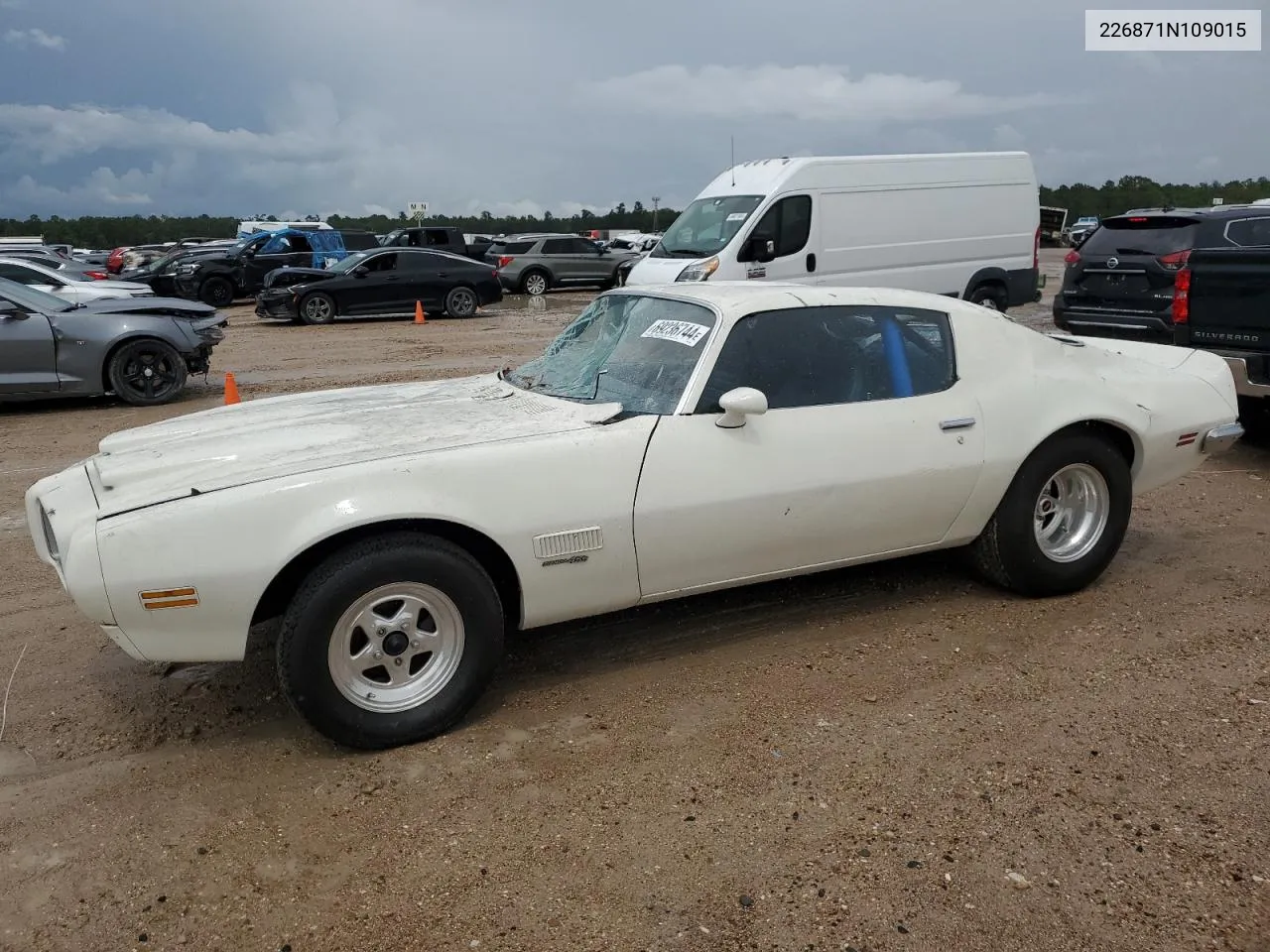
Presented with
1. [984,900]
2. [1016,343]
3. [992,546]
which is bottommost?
[984,900]

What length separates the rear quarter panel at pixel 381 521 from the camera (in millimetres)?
3164

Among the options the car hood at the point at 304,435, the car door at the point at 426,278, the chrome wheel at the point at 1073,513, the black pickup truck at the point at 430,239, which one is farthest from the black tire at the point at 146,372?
the black pickup truck at the point at 430,239

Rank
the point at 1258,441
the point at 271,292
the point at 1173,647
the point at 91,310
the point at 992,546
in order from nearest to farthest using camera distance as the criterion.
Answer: the point at 1173,647, the point at 992,546, the point at 1258,441, the point at 91,310, the point at 271,292

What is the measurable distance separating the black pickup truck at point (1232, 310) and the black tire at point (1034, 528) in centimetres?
285

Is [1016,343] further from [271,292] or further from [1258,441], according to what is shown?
[271,292]

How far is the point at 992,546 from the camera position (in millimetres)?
4602

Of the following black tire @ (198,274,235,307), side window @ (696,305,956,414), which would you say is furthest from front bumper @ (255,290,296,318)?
side window @ (696,305,956,414)

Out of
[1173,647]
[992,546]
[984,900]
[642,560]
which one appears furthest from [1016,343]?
[984,900]

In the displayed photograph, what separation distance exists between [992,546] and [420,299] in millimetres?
17006

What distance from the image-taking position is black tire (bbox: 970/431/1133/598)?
14.9 ft

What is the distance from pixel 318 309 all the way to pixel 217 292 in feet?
19.5

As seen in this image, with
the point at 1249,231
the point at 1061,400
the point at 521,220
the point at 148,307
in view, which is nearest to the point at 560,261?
the point at 148,307

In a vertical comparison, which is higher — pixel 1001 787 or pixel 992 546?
pixel 992 546

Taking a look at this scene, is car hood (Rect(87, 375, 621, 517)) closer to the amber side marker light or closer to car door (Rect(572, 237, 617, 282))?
the amber side marker light
